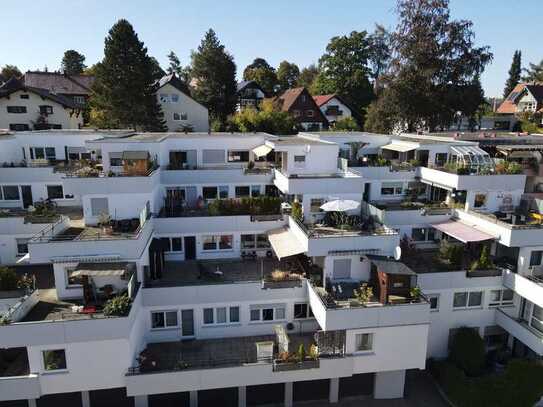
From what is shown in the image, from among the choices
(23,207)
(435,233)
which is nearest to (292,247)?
(435,233)

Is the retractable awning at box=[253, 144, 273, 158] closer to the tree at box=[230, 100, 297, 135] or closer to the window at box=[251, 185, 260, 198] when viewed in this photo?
the window at box=[251, 185, 260, 198]

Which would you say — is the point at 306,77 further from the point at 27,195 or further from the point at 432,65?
the point at 27,195

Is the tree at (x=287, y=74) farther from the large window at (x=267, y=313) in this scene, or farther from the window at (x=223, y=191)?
the large window at (x=267, y=313)

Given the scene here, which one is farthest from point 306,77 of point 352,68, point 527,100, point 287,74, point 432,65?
point 432,65

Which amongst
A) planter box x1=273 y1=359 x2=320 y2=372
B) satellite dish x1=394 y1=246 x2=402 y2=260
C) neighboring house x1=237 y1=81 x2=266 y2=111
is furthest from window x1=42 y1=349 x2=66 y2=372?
neighboring house x1=237 y1=81 x2=266 y2=111

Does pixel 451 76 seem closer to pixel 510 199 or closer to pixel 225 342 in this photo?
pixel 510 199

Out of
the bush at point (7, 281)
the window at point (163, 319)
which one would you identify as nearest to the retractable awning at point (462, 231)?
the window at point (163, 319)
